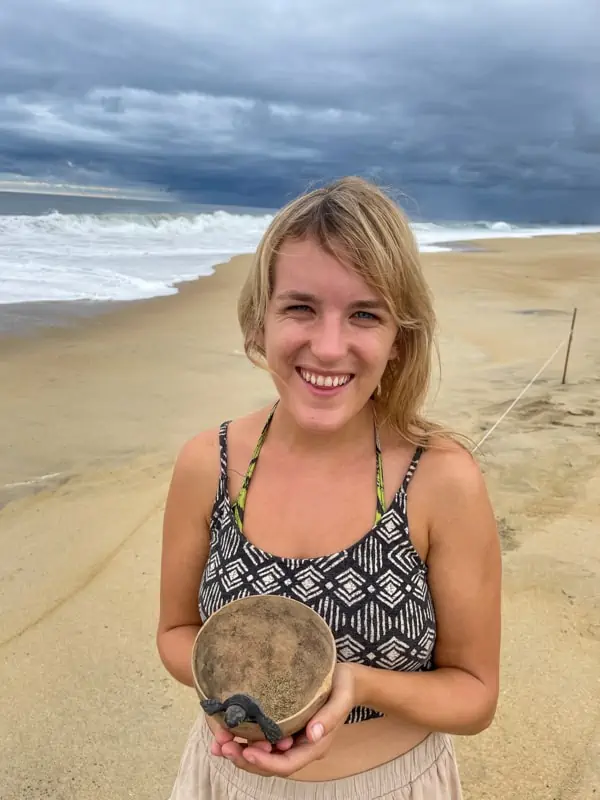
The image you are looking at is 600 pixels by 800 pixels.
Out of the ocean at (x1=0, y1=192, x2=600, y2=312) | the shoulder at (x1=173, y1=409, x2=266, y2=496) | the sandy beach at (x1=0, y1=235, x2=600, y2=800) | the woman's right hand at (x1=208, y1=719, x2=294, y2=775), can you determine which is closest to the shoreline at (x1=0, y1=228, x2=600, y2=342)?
the ocean at (x1=0, y1=192, x2=600, y2=312)

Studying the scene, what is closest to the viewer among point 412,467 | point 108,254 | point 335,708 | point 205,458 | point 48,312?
point 335,708

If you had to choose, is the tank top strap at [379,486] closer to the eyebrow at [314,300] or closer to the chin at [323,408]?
the chin at [323,408]

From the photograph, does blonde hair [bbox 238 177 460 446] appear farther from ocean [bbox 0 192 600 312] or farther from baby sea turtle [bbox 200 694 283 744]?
ocean [bbox 0 192 600 312]

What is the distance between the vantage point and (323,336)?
1.49 m

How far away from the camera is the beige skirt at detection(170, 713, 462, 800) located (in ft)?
5.07

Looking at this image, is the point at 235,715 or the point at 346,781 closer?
the point at 235,715

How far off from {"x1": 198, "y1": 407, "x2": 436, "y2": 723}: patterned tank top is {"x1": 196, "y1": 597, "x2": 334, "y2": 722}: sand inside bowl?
70mm

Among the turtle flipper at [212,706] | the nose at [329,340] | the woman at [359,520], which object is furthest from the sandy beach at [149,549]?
the nose at [329,340]

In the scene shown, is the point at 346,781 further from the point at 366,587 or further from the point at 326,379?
the point at 326,379

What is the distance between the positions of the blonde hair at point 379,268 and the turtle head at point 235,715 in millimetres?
741

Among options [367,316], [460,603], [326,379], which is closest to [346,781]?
[460,603]

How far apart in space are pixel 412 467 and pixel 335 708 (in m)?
0.55

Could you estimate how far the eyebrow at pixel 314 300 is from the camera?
1.50m

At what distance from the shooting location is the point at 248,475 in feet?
5.51
